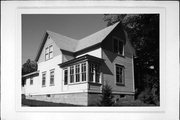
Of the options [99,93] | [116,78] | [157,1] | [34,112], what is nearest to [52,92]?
[34,112]

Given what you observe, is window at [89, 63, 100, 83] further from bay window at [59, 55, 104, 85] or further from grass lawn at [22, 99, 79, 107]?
grass lawn at [22, 99, 79, 107]

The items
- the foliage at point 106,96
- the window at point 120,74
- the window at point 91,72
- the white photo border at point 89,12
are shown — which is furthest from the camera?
the window at point 120,74

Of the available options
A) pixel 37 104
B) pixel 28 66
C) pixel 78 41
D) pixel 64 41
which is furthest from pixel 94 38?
pixel 37 104

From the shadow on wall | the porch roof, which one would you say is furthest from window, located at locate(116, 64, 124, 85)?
the porch roof

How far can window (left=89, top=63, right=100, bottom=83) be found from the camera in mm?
4414

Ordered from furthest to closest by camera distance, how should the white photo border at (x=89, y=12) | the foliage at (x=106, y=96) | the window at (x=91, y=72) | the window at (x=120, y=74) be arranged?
the window at (x=120, y=74), the window at (x=91, y=72), the foliage at (x=106, y=96), the white photo border at (x=89, y=12)

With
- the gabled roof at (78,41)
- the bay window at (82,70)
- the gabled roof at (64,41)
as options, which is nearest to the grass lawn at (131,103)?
the bay window at (82,70)

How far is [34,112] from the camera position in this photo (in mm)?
4164

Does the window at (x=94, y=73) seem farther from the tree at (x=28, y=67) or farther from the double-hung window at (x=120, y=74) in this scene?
the tree at (x=28, y=67)

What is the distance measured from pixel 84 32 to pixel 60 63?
0.79m

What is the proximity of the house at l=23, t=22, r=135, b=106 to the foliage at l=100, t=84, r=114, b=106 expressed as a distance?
0.08 meters

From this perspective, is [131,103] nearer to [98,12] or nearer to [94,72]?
[94,72]

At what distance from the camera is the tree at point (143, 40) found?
4355mm

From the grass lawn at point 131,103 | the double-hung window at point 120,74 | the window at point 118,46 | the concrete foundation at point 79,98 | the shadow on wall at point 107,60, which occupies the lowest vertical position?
the grass lawn at point 131,103
